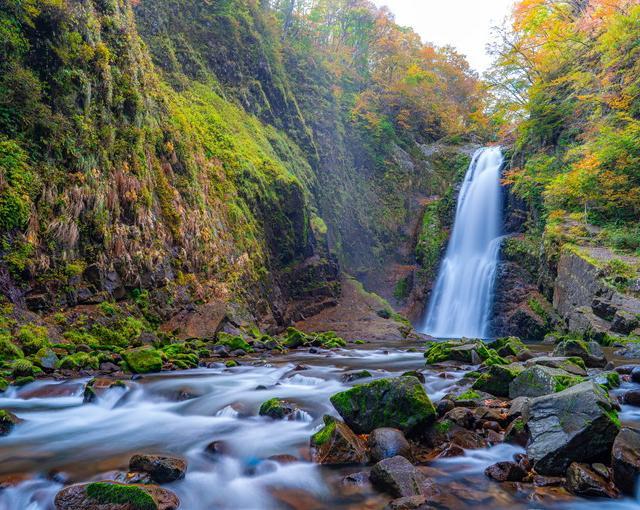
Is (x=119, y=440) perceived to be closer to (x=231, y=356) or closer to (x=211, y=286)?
(x=231, y=356)

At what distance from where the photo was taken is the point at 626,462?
3.84 m

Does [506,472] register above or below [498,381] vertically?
below

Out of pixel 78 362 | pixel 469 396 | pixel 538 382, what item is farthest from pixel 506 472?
pixel 78 362

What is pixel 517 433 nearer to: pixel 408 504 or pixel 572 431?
pixel 572 431

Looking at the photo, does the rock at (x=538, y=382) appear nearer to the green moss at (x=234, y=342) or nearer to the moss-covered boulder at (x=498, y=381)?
the moss-covered boulder at (x=498, y=381)

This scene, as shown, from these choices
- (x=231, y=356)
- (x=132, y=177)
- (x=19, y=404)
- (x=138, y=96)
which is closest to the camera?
(x=19, y=404)

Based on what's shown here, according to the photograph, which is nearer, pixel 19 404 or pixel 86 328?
pixel 19 404

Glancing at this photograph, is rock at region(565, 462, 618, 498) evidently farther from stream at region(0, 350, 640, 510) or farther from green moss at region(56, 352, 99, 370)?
green moss at region(56, 352, 99, 370)

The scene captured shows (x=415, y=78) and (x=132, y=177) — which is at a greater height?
(x=415, y=78)

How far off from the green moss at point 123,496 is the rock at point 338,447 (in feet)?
6.22

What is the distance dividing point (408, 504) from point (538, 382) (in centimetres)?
312

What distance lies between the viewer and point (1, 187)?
9617 millimetres

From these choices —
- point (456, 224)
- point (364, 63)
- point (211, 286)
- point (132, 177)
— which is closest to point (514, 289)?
point (456, 224)

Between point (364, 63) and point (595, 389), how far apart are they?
131 feet
